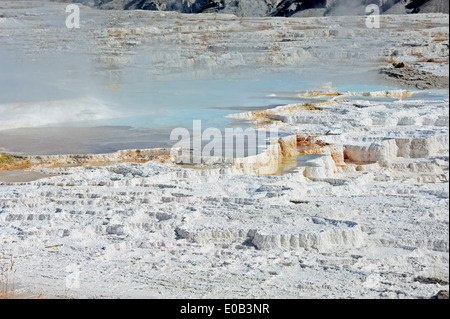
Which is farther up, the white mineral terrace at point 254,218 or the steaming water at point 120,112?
the steaming water at point 120,112

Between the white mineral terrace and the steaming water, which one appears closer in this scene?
the white mineral terrace

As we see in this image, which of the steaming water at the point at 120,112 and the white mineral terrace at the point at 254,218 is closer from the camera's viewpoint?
the white mineral terrace at the point at 254,218

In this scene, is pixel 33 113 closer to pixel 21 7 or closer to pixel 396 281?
pixel 396 281

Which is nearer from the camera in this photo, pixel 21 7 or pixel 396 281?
pixel 396 281

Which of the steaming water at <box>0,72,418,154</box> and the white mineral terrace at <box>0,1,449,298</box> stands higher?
the steaming water at <box>0,72,418,154</box>

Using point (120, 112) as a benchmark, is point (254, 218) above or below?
below

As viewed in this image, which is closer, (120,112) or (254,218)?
(254,218)
